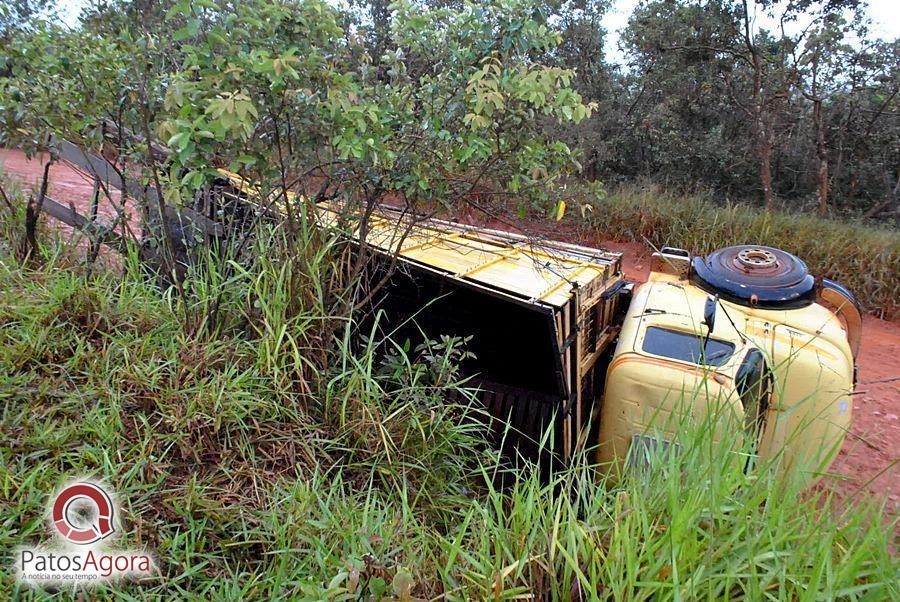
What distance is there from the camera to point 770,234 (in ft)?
32.3

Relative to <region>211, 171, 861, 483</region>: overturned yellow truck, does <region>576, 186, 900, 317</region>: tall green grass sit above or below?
below

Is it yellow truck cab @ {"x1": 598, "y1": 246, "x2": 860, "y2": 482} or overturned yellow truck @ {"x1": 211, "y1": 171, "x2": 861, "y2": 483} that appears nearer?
yellow truck cab @ {"x1": 598, "y1": 246, "x2": 860, "y2": 482}

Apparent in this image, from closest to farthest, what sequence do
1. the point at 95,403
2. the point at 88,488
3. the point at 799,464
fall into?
the point at 799,464 < the point at 88,488 < the point at 95,403

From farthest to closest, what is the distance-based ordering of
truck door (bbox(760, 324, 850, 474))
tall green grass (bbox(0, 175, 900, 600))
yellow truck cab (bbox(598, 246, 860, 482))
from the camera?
1. truck door (bbox(760, 324, 850, 474))
2. yellow truck cab (bbox(598, 246, 860, 482))
3. tall green grass (bbox(0, 175, 900, 600))

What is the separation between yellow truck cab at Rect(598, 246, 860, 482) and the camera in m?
3.29

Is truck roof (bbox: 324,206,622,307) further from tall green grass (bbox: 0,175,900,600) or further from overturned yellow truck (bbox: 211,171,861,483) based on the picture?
tall green grass (bbox: 0,175,900,600)

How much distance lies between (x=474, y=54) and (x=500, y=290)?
1.45 m

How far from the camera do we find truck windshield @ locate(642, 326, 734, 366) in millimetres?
3609

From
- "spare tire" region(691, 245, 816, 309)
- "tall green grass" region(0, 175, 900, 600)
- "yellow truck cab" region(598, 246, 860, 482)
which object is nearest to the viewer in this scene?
"tall green grass" region(0, 175, 900, 600)

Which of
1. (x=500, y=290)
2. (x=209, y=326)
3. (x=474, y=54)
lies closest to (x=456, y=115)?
(x=474, y=54)

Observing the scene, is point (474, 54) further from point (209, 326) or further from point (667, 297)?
point (667, 297)

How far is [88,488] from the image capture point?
204cm

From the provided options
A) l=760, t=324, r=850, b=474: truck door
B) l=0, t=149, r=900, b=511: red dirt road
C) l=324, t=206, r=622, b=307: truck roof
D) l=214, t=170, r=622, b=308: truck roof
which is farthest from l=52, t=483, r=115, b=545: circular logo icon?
l=760, t=324, r=850, b=474: truck door

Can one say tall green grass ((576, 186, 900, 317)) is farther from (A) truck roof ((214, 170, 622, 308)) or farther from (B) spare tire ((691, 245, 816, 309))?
(A) truck roof ((214, 170, 622, 308))
